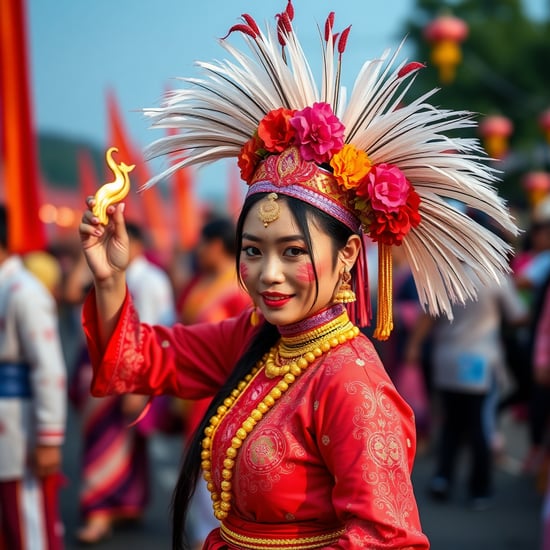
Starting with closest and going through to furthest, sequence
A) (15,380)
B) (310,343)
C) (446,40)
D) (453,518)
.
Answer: (310,343)
(15,380)
(453,518)
(446,40)

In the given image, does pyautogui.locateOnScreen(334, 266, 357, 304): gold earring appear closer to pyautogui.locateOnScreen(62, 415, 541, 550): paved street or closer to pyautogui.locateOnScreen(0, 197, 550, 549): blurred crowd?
pyautogui.locateOnScreen(0, 197, 550, 549): blurred crowd

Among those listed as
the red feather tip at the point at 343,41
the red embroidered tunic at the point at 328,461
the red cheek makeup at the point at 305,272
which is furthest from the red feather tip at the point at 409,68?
the red embroidered tunic at the point at 328,461

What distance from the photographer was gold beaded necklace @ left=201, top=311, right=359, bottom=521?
2.48m

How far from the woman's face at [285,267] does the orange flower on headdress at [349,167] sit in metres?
0.13

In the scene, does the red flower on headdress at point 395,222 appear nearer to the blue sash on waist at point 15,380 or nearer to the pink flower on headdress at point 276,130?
the pink flower on headdress at point 276,130

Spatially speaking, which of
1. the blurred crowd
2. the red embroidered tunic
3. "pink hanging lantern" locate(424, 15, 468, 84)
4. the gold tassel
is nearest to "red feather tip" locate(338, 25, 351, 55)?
the gold tassel

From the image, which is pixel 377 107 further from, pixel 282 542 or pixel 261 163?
pixel 282 542

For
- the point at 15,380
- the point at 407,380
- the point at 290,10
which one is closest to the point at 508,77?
the point at 407,380

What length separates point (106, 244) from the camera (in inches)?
105

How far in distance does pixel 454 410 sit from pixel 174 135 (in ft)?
16.2

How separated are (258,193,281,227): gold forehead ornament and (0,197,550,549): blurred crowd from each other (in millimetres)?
2807

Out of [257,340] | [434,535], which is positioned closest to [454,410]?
[434,535]

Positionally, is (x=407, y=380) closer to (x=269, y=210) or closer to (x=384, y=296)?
(x=384, y=296)

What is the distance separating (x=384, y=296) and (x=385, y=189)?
0.30 meters
